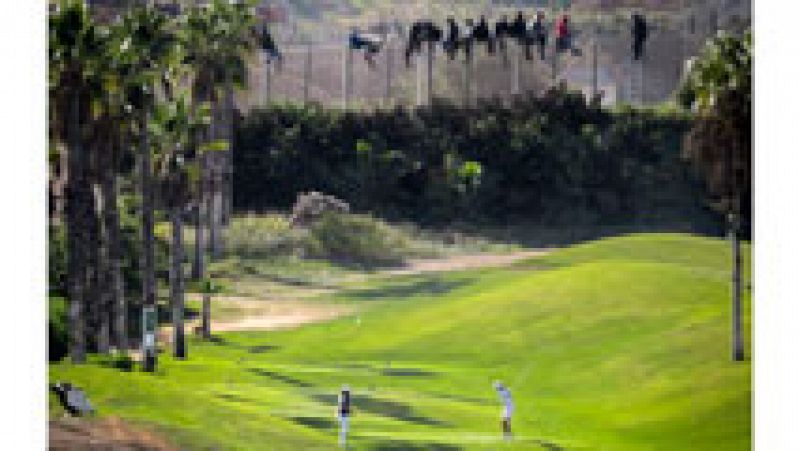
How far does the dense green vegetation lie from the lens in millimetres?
21828

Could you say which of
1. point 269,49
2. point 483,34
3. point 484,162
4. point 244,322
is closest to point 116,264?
point 244,322

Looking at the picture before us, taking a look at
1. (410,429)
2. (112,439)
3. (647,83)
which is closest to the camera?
(112,439)

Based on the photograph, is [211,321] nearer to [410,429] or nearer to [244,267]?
[244,267]

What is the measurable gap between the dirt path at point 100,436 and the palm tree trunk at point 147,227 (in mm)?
1289

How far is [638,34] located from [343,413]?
5.53 m

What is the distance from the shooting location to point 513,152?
74.0ft

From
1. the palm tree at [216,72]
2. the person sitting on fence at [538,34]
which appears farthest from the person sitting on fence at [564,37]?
the palm tree at [216,72]

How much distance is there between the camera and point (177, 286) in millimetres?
21188

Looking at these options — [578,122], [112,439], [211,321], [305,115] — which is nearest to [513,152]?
[578,122]

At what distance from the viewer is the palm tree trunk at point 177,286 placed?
21.0 metres

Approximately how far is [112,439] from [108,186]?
2.93m

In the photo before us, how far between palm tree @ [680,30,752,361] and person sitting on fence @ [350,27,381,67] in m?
3.42

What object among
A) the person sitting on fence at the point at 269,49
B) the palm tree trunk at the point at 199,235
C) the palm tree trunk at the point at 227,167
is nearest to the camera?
the palm tree trunk at the point at 199,235

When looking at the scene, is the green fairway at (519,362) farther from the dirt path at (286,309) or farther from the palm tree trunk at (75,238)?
the palm tree trunk at (75,238)
